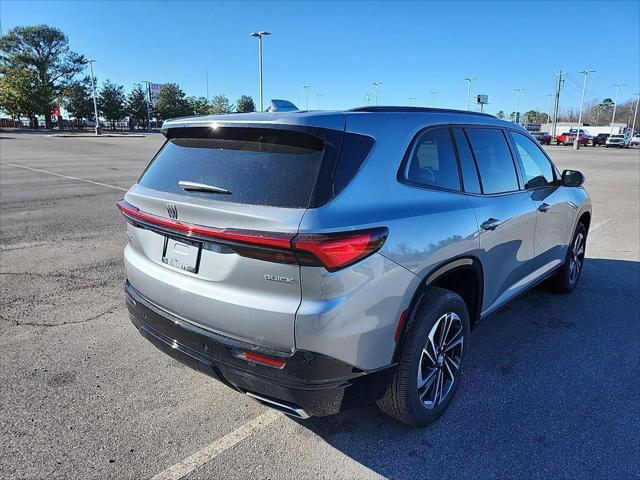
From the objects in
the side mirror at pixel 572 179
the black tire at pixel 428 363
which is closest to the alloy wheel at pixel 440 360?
the black tire at pixel 428 363

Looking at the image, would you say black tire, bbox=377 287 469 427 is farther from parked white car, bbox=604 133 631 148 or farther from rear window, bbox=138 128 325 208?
parked white car, bbox=604 133 631 148

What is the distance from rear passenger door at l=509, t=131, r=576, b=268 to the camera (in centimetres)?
395

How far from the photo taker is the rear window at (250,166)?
2207 mm

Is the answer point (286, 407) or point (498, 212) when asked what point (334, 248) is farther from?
point (498, 212)

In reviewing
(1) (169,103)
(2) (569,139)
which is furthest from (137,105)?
(2) (569,139)

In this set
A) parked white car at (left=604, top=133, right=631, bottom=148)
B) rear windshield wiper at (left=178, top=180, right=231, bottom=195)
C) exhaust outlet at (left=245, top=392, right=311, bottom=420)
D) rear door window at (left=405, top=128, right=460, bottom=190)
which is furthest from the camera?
parked white car at (left=604, top=133, right=631, bottom=148)

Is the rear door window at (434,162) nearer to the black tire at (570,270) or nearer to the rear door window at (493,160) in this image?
the rear door window at (493,160)

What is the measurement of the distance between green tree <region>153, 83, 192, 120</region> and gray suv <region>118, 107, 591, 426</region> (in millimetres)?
95528

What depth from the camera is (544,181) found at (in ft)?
13.8

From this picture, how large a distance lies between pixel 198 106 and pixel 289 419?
347 ft

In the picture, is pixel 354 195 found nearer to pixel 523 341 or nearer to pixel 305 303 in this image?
pixel 305 303

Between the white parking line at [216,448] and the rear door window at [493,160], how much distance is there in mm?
2082

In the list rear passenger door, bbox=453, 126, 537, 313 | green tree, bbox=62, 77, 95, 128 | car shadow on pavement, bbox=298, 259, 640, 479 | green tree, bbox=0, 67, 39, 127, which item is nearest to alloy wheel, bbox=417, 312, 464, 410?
car shadow on pavement, bbox=298, 259, 640, 479

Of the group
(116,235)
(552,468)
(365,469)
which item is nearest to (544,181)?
(552,468)
